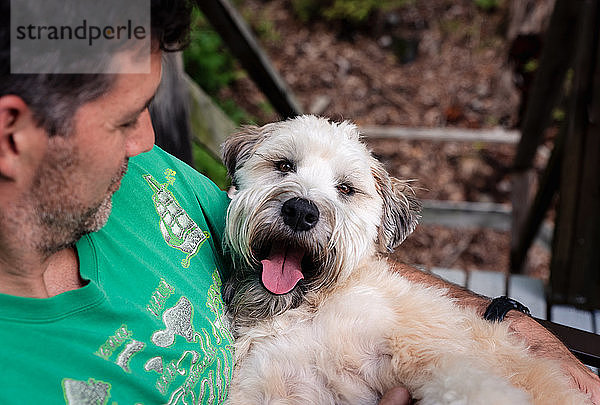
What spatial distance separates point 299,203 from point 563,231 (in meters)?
2.21

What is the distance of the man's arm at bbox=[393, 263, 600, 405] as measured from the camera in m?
2.01

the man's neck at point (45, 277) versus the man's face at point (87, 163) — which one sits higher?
the man's face at point (87, 163)

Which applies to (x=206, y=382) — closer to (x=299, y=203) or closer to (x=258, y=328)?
(x=258, y=328)

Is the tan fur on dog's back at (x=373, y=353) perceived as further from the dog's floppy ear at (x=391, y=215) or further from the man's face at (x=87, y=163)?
the man's face at (x=87, y=163)

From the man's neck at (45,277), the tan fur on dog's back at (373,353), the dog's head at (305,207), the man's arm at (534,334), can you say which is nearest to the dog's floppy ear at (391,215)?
the dog's head at (305,207)

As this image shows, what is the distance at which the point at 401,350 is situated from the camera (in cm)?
191

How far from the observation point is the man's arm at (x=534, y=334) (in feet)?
6.59

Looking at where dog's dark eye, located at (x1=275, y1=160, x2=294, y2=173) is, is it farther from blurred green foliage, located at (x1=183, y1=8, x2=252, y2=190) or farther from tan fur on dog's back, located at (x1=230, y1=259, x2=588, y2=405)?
blurred green foliage, located at (x1=183, y1=8, x2=252, y2=190)

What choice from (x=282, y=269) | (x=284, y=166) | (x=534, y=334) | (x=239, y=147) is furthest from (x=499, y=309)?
(x=239, y=147)

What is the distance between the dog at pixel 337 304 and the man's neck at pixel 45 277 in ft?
2.00

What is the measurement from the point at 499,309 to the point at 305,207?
2.71ft

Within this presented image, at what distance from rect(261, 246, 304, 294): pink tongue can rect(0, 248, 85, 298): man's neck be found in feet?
2.12

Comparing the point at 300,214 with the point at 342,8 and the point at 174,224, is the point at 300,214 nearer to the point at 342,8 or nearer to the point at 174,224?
the point at 174,224

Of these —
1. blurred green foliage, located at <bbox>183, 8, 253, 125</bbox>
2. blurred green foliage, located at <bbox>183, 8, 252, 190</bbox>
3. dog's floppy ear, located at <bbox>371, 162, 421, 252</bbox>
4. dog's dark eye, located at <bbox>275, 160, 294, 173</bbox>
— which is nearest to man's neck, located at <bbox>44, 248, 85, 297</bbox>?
dog's dark eye, located at <bbox>275, 160, 294, 173</bbox>
